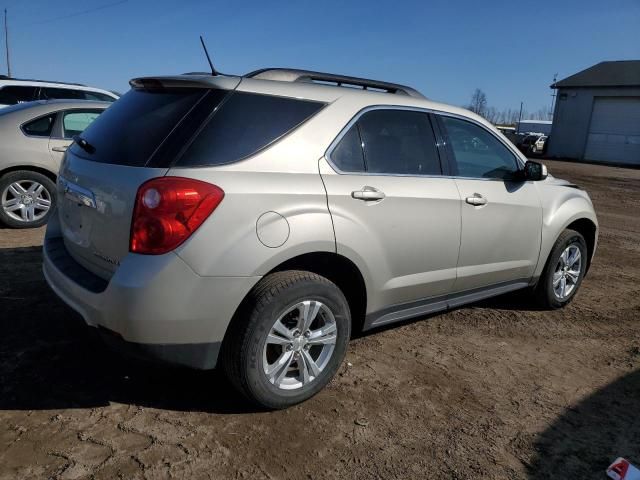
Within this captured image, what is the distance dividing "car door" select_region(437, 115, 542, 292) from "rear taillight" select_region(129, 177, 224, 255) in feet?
6.45

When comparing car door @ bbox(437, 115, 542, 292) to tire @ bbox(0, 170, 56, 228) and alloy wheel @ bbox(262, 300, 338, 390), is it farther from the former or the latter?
tire @ bbox(0, 170, 56, 228)

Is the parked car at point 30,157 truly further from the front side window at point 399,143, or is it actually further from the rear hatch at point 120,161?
the front side window at point 399,143

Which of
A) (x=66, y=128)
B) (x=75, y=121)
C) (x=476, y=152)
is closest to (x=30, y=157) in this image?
(x=66, y=128)

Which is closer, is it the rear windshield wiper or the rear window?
the rear window

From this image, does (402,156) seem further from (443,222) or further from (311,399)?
(311,399)

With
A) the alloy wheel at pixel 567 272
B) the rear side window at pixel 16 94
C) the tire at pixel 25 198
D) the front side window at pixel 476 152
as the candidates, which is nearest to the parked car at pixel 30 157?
the tire at pixel 25 198

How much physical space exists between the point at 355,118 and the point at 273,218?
932 millimetres

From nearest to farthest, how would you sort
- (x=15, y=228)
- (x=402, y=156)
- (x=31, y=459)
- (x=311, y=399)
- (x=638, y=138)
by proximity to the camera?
(x=31, y=459)
(x=311, y=399)
(x=402, y=156)
(x=15, y=228)
(x=638, y=138)

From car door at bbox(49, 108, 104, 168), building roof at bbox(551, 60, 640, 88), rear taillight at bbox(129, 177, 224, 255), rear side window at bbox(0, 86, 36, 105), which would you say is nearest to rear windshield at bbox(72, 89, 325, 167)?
rear taillight at bbox(129, 177, 224, 255)

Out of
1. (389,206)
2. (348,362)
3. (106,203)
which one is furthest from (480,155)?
(106,203)

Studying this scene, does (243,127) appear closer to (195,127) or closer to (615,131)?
(195,127)

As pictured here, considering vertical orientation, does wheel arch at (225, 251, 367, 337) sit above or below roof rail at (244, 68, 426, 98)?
below

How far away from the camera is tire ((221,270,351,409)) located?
8.63 feet

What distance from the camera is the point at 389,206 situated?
3.15 metres
